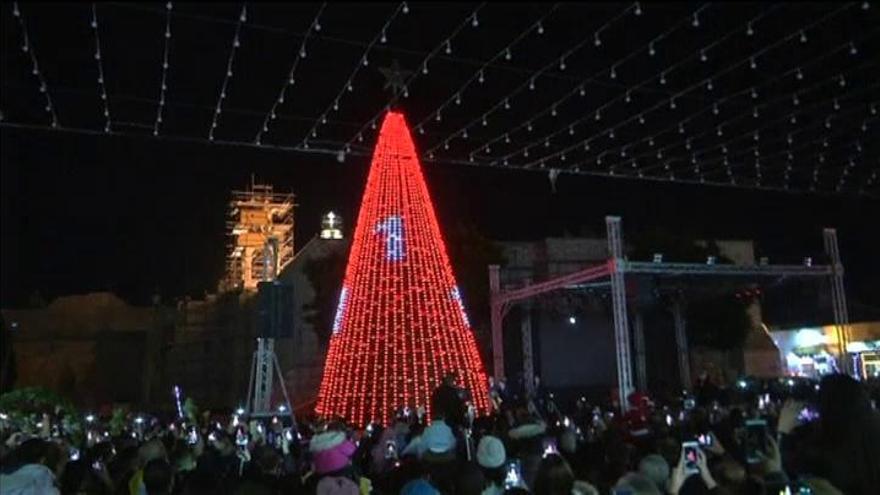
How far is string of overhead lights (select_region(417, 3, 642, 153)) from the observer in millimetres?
7730

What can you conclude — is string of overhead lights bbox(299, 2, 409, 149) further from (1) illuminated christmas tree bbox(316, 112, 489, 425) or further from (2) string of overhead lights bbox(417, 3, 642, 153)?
(1) illuminated christmas tree bbox(316, 112, 489, 425)

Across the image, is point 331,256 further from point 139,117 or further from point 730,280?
point 139,117

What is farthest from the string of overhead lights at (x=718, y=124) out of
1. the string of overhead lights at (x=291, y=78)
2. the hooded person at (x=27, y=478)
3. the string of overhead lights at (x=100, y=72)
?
the hooded person at (x=27, y=478)

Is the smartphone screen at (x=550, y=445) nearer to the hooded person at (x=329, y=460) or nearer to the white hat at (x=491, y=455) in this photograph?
the white hat at (x=491, y=455)

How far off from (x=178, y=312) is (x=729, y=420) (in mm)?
38206

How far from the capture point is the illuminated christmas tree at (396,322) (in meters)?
14.5

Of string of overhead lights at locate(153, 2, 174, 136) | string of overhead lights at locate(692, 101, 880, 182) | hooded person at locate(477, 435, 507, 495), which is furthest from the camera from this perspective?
string of overhead lights at locate(692, 101, 880, 182)

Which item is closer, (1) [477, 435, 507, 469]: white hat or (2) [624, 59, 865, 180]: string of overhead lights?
(1) [477, 435, 507, 469]: white hat

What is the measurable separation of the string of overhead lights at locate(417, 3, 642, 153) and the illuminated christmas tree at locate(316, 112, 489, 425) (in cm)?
303

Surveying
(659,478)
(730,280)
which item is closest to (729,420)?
(659,478)

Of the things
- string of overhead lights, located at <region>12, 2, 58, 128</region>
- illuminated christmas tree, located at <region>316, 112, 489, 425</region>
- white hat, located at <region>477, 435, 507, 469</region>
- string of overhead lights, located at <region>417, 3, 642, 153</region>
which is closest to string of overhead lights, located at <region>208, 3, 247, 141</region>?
string of overhead lights, located at <region>12, 2, 58, 128</region>

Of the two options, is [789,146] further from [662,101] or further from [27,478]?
[27,478]

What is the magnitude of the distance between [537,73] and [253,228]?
40.4 meters

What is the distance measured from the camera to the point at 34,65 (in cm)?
809
